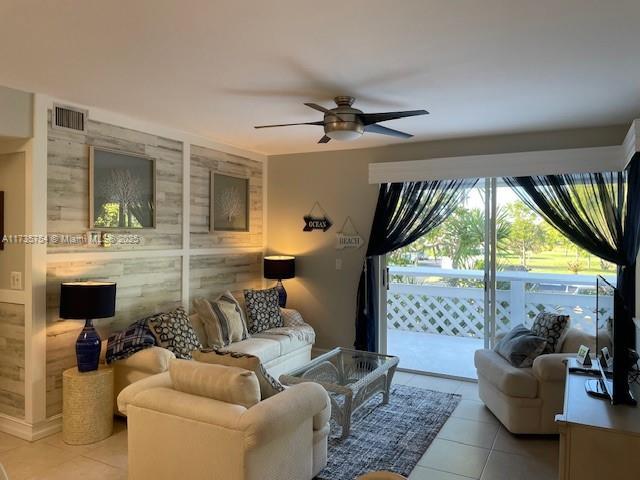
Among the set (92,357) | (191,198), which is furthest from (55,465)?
(191,198)

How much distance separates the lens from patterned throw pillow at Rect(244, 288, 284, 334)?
498 centimetres

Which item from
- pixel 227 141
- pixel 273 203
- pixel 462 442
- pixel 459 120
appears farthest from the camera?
pixel 273 203

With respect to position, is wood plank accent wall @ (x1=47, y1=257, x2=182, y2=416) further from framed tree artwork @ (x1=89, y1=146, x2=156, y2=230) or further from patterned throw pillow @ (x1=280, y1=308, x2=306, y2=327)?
patterned throw pillow @ (x1=280, y1=308, x2=306, y2=327)

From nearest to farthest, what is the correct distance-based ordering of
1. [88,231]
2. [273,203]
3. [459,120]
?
[88,231], [459,120], [273,203]

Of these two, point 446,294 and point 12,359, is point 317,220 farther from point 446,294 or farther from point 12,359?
point 12,359

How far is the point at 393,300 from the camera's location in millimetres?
5473

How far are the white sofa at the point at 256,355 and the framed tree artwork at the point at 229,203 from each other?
1137 mm

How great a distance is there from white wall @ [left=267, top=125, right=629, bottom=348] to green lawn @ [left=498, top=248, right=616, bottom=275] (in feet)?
4.25

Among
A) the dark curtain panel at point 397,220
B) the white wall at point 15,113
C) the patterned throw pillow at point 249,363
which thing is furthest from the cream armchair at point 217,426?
the dark curtain panel at point 397,220

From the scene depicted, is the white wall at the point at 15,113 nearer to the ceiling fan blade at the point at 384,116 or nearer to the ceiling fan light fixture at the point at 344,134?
the ceiling fan light fixture at the point at 344,134

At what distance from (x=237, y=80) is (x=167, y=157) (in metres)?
1.77

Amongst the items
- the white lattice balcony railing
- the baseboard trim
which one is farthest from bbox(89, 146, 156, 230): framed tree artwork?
the white lattice balcony railing

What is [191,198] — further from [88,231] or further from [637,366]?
[637,366]

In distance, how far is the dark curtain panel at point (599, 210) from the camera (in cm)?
414
